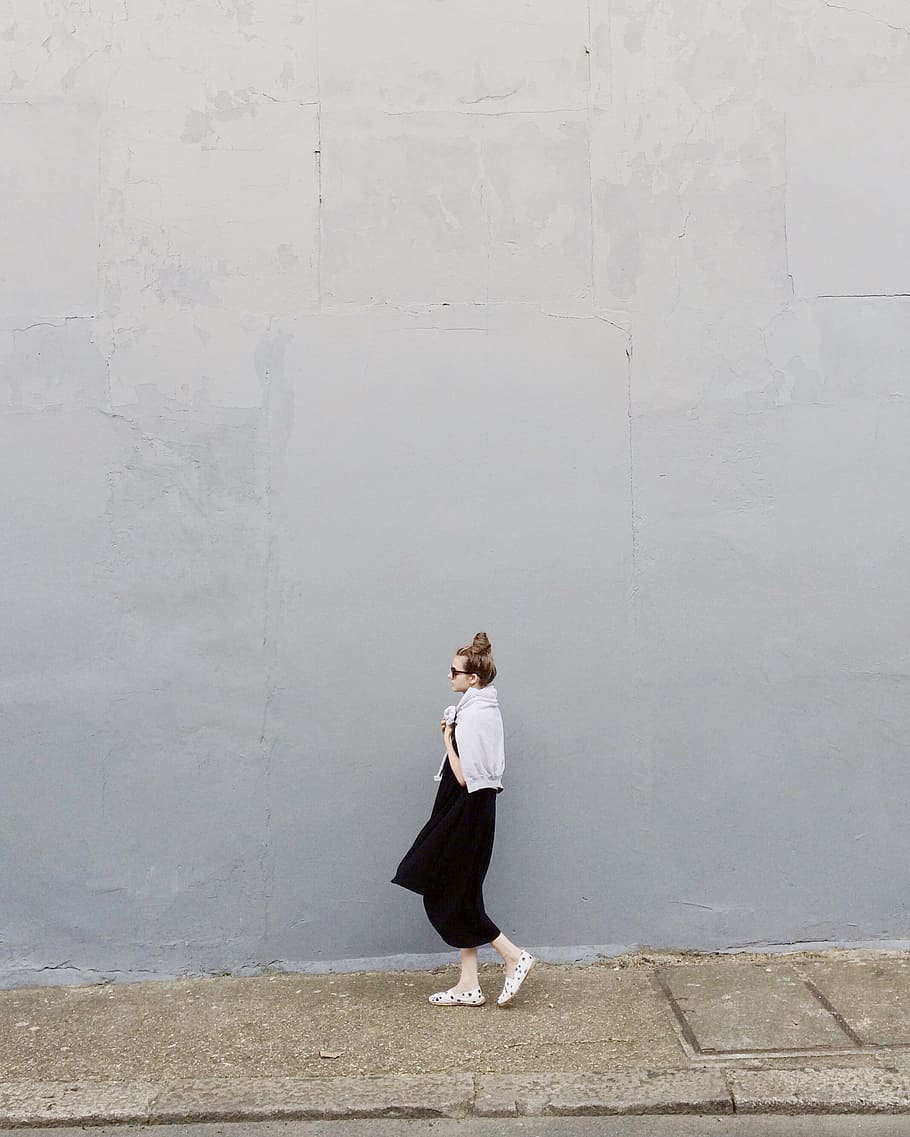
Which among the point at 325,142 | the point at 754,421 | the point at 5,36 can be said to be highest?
the point at 5,36

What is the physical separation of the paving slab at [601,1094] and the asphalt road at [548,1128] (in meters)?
0.04

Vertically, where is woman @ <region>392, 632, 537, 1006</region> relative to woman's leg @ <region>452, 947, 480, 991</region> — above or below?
above

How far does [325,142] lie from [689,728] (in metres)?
3.77

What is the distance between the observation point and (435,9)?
5965mm

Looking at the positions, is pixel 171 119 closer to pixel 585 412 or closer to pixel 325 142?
pixel 325 142

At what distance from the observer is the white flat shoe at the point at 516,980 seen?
5113mm

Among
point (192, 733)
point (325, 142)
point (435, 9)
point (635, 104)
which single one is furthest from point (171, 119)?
point (192, 733)

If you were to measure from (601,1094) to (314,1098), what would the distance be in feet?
3.70

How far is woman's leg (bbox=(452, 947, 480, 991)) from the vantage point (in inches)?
205

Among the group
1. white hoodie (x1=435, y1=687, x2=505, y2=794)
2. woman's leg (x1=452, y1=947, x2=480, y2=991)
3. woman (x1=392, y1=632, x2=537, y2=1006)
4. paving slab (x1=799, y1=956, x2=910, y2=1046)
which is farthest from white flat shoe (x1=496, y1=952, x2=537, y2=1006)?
paving slab (x1=799, y1=956, x2=910, y2=1046)

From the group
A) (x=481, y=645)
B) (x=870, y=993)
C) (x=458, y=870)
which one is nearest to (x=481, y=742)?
(x=481, y=645)

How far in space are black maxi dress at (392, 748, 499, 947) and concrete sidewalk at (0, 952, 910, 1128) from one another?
0.40 m

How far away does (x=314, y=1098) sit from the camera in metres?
4.25

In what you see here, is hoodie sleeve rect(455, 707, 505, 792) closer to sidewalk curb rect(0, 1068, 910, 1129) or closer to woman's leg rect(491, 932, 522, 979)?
woman's leg rect(491, 932, 522, 979)
